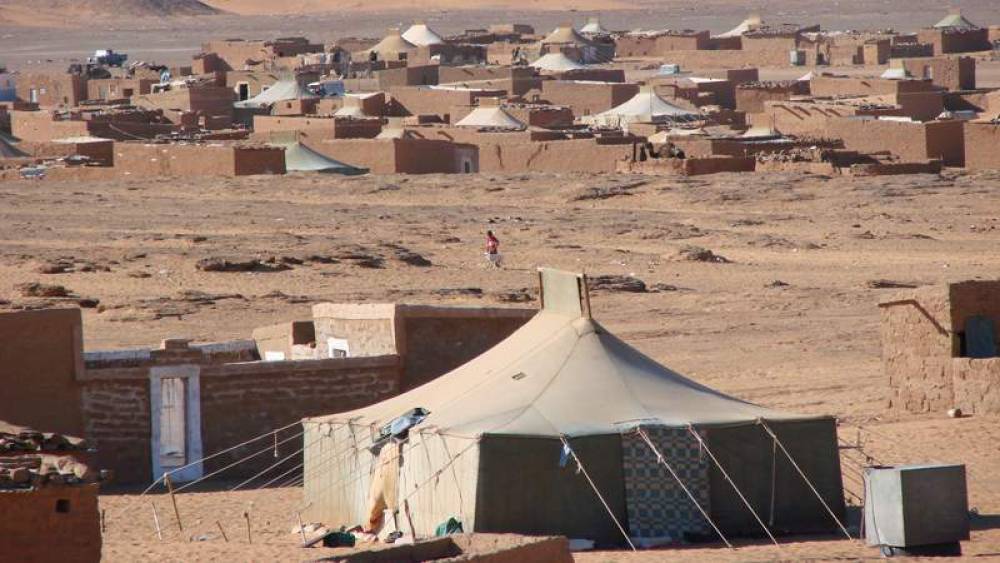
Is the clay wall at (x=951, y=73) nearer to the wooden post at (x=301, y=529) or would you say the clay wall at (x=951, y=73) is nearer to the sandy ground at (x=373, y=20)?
the sandy ground at (x=373, y=20)

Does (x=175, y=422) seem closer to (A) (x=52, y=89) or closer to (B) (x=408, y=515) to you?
(B) (x=408, y=515)

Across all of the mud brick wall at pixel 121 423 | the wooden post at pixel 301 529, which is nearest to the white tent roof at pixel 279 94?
the mud brick wall at pixel 121 423

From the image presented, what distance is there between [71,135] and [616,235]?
58.9ft

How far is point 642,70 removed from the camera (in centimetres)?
7038

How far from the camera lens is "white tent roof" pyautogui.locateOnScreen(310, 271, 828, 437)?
1294cm

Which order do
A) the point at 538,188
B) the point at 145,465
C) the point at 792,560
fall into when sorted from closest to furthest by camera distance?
the point at 792,560
the point at 145,465
the point at 538,188

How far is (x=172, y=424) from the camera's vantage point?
15.7 metres

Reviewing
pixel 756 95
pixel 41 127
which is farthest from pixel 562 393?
pixel 756 95

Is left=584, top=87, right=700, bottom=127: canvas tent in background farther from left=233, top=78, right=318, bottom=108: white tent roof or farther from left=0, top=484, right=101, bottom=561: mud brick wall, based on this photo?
left=0, top=484, right=101, bottom=561: mud brick wall

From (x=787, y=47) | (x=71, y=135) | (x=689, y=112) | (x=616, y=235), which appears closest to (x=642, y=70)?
(x=787, y=47)

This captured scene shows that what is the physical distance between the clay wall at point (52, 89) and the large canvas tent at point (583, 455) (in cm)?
4648

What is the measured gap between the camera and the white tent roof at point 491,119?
4325 centimetres

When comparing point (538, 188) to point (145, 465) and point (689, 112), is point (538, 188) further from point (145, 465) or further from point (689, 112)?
point (145, 465)

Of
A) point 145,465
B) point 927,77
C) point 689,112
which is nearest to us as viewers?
point 145,465
